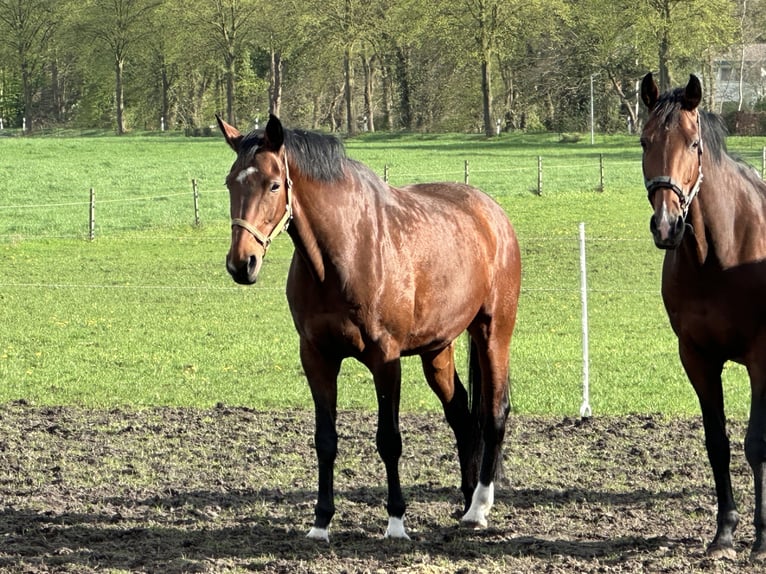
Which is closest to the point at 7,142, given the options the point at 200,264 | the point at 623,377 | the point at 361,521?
the point at 200,264

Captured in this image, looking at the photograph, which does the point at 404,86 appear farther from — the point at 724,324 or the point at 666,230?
the point at 666,230

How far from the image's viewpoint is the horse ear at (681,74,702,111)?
4.98 metres

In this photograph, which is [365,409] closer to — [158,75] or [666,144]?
[666,144]

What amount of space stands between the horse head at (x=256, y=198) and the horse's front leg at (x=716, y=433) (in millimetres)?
2130

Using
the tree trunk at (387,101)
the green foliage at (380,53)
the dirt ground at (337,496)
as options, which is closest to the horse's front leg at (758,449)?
the dirt ground at (337,496)

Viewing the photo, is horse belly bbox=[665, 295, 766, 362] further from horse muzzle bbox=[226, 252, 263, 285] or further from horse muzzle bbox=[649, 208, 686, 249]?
horse muzzle bbox=[226, 252, 263, 285]

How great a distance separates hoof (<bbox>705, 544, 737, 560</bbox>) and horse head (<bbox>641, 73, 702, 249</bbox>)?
1.58 meters

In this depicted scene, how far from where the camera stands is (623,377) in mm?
10828

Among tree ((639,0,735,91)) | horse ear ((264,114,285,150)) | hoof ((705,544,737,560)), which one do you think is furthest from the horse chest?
tree ((639,0,735,91))

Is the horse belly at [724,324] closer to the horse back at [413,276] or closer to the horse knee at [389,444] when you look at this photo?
the horse back at [413,276]

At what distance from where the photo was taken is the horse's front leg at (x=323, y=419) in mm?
5641

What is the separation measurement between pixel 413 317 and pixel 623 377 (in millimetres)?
5571

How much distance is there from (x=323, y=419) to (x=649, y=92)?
2.32 metres

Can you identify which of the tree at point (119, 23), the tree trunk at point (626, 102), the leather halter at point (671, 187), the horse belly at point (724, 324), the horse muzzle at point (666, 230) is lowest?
the horse belly at point (724, 324)
